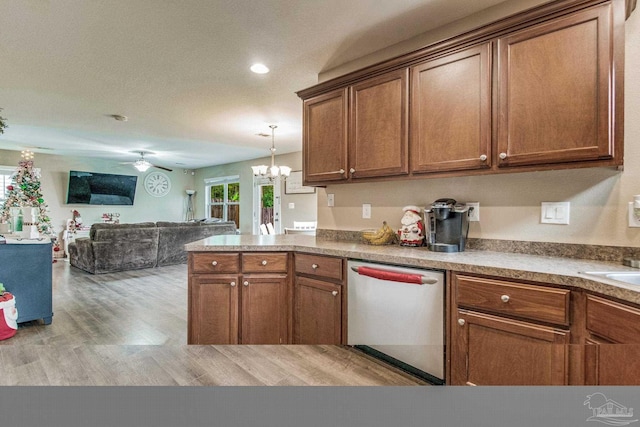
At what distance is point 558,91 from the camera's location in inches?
63.1

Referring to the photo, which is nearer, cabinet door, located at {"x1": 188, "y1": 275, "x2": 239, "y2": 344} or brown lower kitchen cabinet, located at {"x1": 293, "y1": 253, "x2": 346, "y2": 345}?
brown lower kitchen cabinet, located at {"x1": 293, "y1": 253, "x2": 346, "y2": 345}

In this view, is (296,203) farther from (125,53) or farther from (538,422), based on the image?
(538,422)

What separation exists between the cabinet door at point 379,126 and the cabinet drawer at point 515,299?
899 mm

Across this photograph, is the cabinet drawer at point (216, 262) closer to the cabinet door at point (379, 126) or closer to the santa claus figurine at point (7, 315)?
the cabinet door at point (379, 126)

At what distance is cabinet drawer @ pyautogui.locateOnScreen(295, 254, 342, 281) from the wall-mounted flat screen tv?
25.2 ft

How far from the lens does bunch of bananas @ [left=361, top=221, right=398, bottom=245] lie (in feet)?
7.61

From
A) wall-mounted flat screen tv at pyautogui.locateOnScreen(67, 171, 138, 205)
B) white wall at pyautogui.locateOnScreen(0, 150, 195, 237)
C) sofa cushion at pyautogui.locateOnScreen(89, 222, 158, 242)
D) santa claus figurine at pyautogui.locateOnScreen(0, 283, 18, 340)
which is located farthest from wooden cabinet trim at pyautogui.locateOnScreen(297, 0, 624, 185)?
white wall at pyautogui.locateOnScreen(0, 150, 195, 237)

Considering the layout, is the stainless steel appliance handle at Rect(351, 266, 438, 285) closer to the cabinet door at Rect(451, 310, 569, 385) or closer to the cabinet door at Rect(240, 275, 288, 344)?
the cabinet door at Rect(451, 310, 569, 385)

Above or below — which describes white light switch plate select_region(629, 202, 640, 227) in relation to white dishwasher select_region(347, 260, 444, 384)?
above

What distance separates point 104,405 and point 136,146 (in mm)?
7086

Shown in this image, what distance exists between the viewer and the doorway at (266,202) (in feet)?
24.3

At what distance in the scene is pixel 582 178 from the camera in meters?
1.75

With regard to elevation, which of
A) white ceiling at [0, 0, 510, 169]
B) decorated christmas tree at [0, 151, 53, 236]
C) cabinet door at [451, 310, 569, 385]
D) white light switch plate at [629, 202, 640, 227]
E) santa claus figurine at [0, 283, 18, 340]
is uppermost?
white ceiling at [0, 0, 510, 169]

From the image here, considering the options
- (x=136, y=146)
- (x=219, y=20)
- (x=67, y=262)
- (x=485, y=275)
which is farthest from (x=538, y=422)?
(x=67, y=262)
